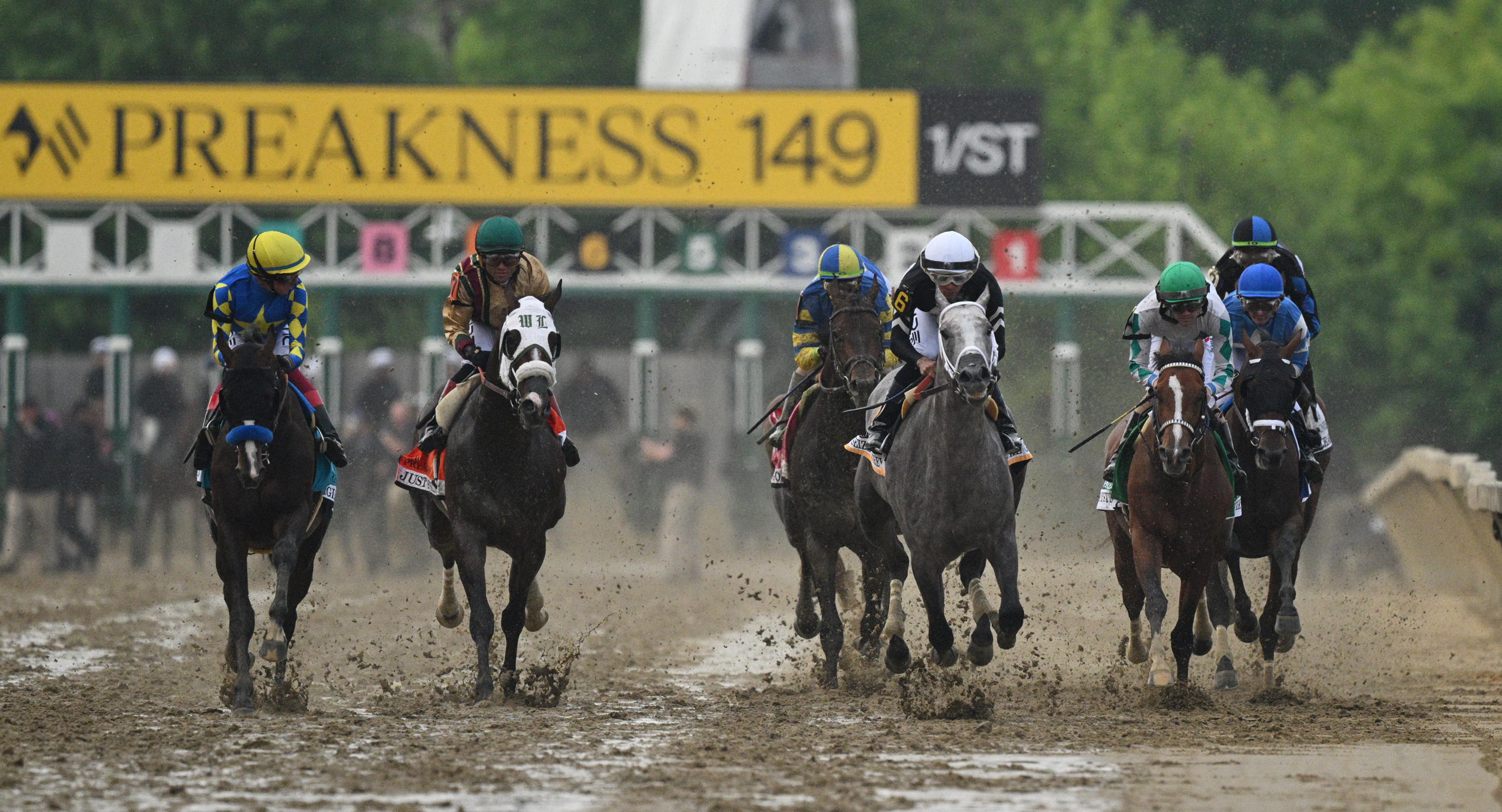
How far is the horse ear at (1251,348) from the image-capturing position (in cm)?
1210

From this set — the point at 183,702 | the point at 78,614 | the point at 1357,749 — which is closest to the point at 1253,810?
the point at 1357,749

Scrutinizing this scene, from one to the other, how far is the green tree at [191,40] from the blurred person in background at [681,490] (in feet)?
60.0

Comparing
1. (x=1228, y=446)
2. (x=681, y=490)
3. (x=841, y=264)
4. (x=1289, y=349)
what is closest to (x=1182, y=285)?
(x=1228, y=446)

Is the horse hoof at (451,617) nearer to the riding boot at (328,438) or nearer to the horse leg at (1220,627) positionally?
the riding boot at (328,438)

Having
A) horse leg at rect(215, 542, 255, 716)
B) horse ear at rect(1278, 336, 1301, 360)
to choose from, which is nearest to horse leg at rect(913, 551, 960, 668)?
horse ear at rect(1278, 336, 1301, 360)

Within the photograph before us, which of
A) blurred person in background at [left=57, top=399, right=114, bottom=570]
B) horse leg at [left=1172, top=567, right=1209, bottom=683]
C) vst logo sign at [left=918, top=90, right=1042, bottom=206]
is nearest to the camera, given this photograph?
horse leg at [left=1172, top=567, right=1209, bottom=683]

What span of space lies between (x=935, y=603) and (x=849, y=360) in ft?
4.89

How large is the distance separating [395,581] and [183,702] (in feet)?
34.1

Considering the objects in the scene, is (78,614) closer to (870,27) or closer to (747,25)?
(747,25)

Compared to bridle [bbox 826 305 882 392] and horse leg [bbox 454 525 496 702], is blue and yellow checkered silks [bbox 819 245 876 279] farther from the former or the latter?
horse leg [bbox 454 525 496 702]

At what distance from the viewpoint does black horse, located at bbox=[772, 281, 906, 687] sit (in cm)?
1187

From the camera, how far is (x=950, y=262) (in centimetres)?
1116

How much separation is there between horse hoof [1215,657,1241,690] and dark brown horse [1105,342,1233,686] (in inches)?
16.8

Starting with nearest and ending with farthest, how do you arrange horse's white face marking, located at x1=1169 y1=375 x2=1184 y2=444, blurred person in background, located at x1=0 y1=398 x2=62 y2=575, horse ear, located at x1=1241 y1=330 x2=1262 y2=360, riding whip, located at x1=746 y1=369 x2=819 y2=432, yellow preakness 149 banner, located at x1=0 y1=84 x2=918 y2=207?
horse's white face marking, located at x1=1169 y1=375 x2=1184 y2=444 < horse ear, located at x1=1241 y1=330 x2=1262 y2=360 < riding whip, located at x1=746 y1=369 x2=819 y2=432 < blurred person in background, located at x1=0 y1=398 x2=62 y2=575 < yellow preakness 149 banner, located at x1=0 y1=84 x2=918 y2=207
